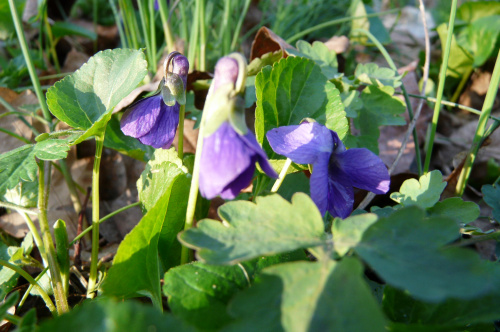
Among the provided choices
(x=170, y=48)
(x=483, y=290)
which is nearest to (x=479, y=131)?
(x=483, y=290)

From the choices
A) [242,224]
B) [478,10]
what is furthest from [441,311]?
[478,10]

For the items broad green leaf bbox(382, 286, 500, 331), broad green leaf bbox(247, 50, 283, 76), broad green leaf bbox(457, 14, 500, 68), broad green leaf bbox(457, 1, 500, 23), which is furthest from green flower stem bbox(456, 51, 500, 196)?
broad green leaf bbox(457, 1, 500, 23)

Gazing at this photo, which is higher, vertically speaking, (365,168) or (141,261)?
(365,168)

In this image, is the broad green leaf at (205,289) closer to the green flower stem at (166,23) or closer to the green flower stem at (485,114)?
the green flower stem at (485,114)

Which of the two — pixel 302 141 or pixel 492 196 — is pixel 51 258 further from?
pixel 492 196

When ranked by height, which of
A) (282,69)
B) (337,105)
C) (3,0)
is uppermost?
(3,0)

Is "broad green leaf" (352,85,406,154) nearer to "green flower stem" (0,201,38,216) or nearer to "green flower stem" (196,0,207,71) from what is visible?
"green flower stem" (196,0,207,71)

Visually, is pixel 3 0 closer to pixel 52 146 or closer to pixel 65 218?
pixel 65 218
